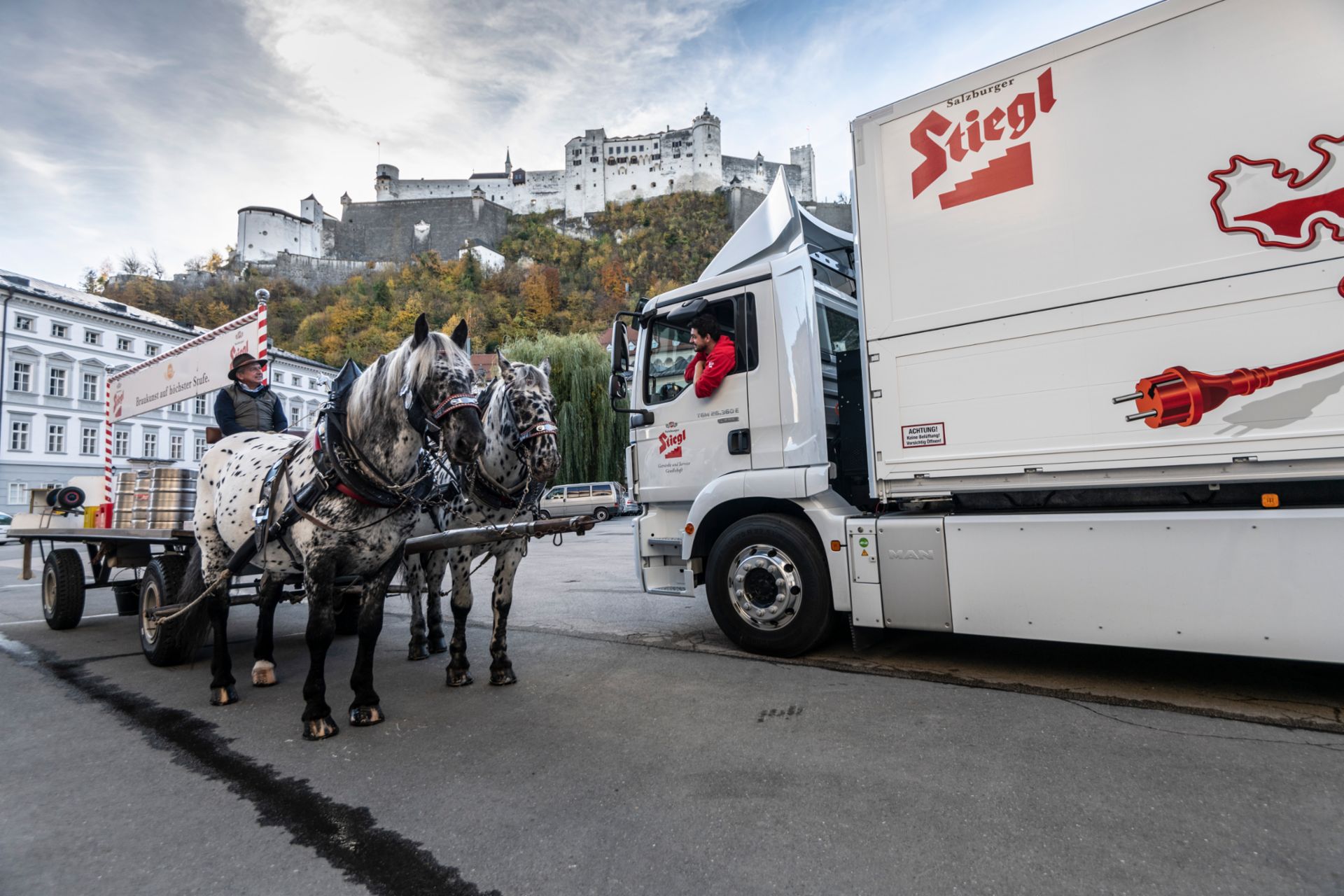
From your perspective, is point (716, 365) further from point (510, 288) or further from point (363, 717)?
point (510, 288)

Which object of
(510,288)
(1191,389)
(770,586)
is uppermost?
(510,288)

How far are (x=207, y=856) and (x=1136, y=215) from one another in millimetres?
5269

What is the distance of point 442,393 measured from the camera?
11.6 ft

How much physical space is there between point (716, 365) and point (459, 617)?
2683 millimetres

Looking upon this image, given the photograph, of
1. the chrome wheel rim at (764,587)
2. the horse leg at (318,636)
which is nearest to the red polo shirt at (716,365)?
the chrome wheel rim at (764,587)

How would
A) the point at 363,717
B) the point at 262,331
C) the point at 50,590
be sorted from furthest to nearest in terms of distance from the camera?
the point at 50,590 < the point at 262,331 < the point at 363,717

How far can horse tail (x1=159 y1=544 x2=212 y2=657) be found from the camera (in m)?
4.82

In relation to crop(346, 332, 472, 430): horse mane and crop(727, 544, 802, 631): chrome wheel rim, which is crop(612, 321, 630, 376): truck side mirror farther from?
crop(346, 332, 472, 430): horse mane

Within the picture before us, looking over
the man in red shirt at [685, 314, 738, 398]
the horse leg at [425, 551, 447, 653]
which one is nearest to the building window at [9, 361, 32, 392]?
the horse leg at [425, 551, 447, 653]

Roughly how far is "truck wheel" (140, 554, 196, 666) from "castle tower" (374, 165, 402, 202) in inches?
4220

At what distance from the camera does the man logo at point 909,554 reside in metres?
4.40

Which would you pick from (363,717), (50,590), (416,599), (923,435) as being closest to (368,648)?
(363,717)

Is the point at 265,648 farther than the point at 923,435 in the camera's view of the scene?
Yes

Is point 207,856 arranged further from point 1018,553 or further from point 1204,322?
point 1204,322
